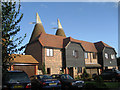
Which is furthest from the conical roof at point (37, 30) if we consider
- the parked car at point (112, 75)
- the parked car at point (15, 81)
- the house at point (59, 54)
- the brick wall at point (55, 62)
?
the parked car at point (15, 81)

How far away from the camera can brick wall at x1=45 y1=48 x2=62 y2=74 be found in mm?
25875

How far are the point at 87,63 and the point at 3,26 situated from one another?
2604 centimetres

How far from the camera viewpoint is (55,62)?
88.0 feet

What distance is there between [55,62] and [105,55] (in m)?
14.9

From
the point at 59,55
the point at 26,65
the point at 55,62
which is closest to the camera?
the point at 26,65

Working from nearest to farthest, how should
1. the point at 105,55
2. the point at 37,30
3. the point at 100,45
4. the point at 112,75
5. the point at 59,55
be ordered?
the point at 112,75
the point at 59,55
the point at 37,30
the point at 105,55
the point at 100,45

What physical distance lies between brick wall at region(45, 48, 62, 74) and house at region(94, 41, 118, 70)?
12354 millimetres

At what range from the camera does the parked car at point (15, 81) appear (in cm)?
833

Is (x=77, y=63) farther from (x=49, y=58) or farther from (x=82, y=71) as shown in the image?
(x=49, y=58)

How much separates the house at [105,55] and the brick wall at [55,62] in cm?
1235

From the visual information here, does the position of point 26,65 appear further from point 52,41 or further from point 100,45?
point 100,45

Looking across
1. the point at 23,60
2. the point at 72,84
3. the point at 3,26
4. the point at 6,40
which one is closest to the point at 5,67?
the point at 6,40

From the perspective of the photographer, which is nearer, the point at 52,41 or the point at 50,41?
the point at 50,41

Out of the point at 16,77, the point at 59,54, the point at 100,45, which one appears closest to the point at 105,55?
the point at 100,45
